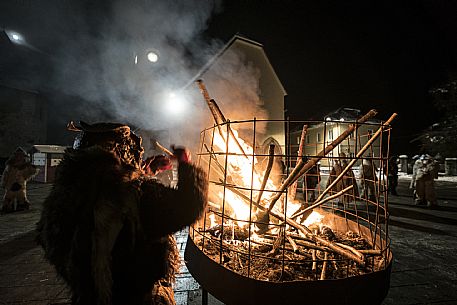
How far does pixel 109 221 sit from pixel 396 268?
4781 millimetres

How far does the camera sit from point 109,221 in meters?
1.39

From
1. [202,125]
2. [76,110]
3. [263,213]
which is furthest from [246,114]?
[76,110]

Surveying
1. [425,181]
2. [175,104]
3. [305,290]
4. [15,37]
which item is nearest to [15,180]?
[175,104]

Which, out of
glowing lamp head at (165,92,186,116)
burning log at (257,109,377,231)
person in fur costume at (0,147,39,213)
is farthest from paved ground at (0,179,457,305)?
glowing lamp head at (165,92,186,116)

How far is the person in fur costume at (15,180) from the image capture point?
24.9 feet

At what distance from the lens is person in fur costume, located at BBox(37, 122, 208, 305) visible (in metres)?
1.40

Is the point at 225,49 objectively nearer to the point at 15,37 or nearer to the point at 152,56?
the point at 152,56

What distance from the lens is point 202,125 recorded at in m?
12.9

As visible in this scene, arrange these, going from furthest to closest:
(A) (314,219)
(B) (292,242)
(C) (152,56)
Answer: (C) (152,56) < (A) (314,219) < (B) (292,242)

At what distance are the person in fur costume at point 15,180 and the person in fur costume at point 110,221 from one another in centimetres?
839

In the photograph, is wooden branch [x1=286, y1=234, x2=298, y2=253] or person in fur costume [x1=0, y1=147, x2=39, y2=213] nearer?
wooden branch [x1=286, y1=234, x2=298, y2=253]

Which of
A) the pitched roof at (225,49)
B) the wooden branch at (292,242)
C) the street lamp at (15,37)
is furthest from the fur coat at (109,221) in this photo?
the street lamp at (15,37)

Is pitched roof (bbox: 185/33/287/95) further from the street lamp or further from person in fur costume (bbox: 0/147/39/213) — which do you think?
the street lamp

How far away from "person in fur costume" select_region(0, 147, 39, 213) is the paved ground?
0.83 m
